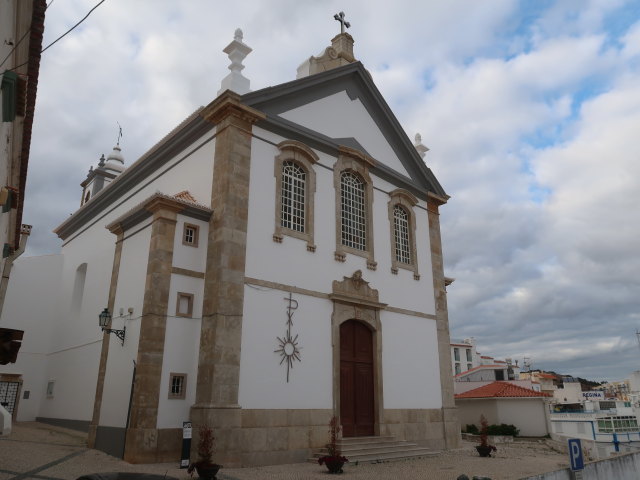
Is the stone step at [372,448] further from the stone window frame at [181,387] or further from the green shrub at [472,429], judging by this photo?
the green shrub at [472,429]

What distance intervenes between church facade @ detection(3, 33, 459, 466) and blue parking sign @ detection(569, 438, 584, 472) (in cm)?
576

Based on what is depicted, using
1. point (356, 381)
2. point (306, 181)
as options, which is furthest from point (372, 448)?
point (306, 181)

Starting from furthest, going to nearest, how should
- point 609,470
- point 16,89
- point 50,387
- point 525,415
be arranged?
point 525,415 < point 50,387 < point 609,470 < point 16,89

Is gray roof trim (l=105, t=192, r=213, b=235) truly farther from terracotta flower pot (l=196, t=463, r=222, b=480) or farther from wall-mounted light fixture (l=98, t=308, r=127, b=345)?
terracotta flower pot (l=196, t=463, r=222, b=480)

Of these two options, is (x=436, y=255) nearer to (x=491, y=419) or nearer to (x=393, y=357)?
(x=393, y=357)

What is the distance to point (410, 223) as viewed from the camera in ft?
55.6

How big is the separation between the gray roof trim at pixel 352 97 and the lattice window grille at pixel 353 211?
251cm

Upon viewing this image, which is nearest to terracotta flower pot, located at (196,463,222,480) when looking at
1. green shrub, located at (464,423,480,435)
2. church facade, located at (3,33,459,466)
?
church facade, located at (3,33,459,466)

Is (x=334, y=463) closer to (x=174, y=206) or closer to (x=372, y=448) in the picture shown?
(x=372, y=448)

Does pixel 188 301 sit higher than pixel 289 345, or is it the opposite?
pixel 188 301

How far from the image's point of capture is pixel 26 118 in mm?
8555

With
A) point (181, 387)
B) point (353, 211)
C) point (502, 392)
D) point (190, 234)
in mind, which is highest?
point (353, 211)

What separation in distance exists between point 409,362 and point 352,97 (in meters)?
8.19

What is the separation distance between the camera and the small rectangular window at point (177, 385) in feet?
35.5
